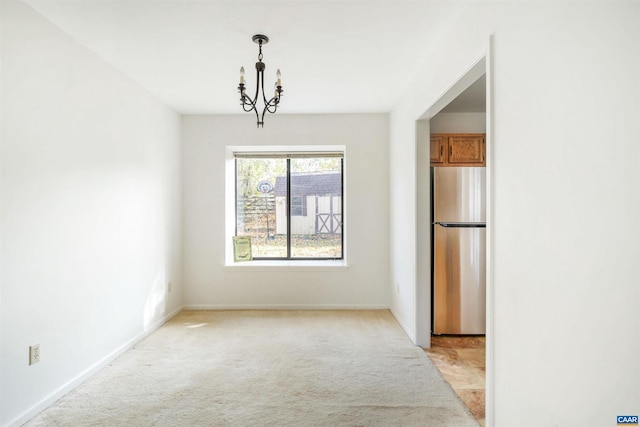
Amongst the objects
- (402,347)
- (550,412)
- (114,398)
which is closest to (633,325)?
(550,412)

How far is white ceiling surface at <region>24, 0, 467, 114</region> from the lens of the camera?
6.98ft

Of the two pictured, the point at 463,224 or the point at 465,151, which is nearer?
the point at 463,224

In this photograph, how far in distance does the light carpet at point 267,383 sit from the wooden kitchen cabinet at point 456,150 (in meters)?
1.92

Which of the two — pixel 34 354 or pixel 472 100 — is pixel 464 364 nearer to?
pixel 472 100

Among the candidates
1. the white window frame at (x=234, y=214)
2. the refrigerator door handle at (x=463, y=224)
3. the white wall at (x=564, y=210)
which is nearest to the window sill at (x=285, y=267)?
the white window frame at (x=234, y=214)

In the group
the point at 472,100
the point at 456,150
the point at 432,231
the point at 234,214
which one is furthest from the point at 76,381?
the point at 472,100

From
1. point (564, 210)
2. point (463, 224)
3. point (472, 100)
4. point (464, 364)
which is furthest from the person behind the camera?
point (463, 224)

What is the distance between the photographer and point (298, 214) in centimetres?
493

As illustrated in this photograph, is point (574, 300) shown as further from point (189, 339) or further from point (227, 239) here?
point (227, 239)

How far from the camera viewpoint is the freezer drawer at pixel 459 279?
3564 mm

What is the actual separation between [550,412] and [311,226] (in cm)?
377

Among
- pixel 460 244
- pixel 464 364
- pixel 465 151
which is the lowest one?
pixel 464 364

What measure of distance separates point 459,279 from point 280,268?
2175 millimetres

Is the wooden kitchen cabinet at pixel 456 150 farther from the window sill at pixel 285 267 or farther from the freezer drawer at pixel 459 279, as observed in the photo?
the window sill at pixel 285 267
